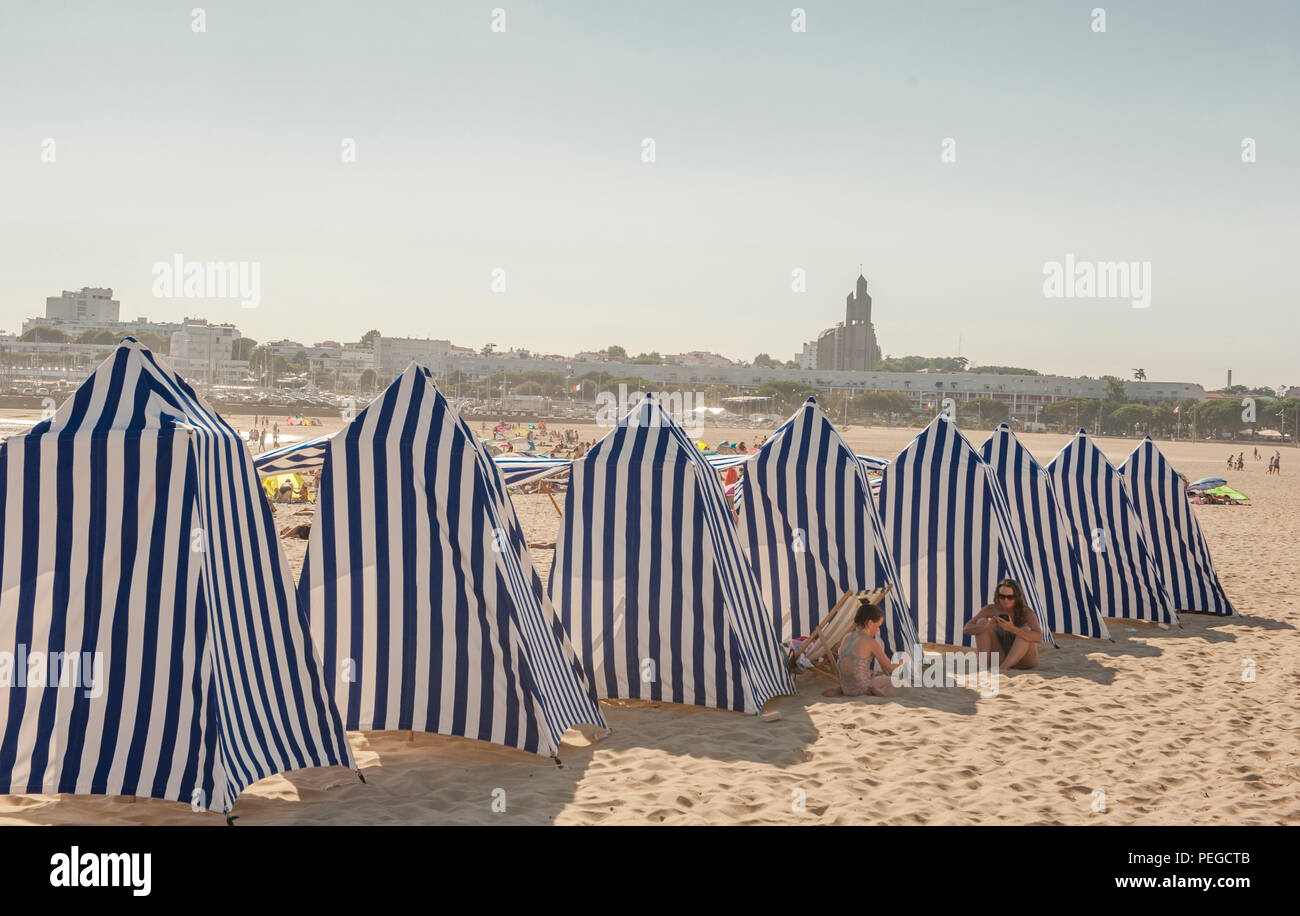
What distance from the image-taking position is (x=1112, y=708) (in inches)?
281

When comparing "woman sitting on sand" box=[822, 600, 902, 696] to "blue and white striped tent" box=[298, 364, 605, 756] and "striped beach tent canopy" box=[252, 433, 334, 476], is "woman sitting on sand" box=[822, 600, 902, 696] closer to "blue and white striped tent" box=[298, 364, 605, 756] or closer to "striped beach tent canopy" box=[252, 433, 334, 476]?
"blue and white striped tent" box=[298, 364, 605, 756]

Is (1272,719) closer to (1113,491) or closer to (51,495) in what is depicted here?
(1113,491)

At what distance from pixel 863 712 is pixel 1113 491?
4987 mm

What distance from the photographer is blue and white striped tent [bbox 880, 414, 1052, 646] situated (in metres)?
9.23

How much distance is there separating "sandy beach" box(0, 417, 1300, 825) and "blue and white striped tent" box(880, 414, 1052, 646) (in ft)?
3.47

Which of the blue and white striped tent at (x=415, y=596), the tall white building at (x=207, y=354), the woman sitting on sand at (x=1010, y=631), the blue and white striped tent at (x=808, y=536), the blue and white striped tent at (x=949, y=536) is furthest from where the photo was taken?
the tall white building at (x=207, y=354)

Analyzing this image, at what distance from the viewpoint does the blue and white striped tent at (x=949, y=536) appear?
9227mm

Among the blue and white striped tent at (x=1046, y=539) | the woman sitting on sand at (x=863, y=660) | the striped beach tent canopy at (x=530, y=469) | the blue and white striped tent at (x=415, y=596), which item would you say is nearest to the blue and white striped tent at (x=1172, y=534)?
the blue and white striped tent at (x=1046, y=539)

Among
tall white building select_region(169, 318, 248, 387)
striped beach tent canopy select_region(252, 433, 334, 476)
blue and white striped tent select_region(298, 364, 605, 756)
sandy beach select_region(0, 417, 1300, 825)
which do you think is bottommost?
sandy beach select_region(0, 417, 1300, 825)

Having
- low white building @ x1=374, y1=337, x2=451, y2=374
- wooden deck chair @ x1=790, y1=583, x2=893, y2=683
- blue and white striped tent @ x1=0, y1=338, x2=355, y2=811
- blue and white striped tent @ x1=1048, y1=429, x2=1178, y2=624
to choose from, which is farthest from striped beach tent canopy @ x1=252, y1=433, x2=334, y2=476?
low white building @ x1=374, y1=337, x2=451, y2=374

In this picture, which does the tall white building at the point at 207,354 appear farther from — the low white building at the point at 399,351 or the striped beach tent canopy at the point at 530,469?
the striped beach tent canopy at the point at 530,469

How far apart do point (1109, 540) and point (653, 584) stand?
18.2ft

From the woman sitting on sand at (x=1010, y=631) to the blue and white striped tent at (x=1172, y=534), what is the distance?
3.43 metres
